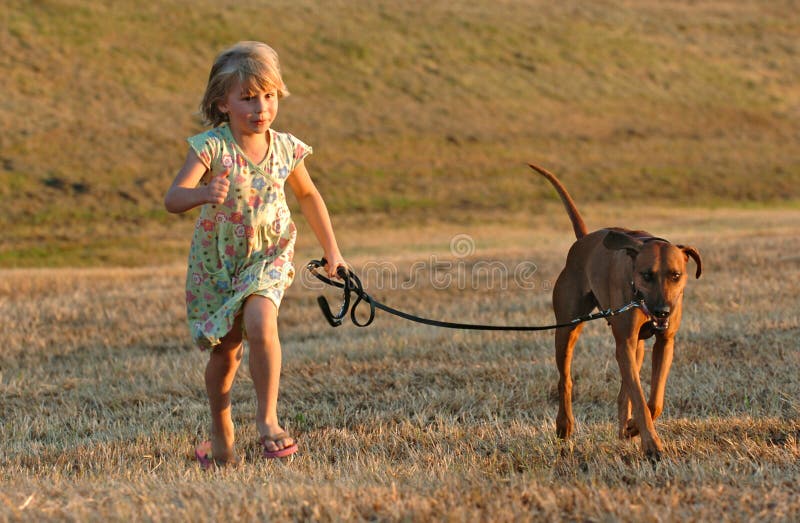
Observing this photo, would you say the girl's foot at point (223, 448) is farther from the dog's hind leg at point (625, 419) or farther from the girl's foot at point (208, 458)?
the dog's hind leg at point (625, 419)

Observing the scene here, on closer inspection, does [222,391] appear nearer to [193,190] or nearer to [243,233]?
[243,233]

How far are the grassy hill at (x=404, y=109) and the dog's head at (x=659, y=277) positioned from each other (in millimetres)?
Result: 16552

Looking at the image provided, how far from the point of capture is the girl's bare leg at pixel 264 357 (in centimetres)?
478

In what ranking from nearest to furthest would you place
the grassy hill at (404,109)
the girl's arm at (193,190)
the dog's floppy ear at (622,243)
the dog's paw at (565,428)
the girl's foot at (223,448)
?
1. the girl's arm at (193,190)
2. the dog's floppy ear at (622,243)
3. the girl's foot at (223,448)
4. the dog's paw at (565,428)
5. the grassy hill at (404,109)

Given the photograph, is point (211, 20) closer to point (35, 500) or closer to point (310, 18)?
point (310, 18)

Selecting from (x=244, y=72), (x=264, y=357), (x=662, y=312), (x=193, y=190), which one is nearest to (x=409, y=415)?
(x=264, y=357)

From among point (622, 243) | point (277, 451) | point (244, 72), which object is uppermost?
point (244, 72)

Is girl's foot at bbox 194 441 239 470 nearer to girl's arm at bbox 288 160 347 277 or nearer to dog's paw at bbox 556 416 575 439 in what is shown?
girl's arm at bbox 288 160 347 277

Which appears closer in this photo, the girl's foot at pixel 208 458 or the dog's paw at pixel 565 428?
the girl's foot at pixel 208 458

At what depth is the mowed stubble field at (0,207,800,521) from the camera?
371 centimetres

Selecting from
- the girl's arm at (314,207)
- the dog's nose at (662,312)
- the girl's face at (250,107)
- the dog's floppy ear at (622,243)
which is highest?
the girl's face at (250,107)

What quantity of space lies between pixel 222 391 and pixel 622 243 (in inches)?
86.7

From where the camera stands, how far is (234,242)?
16.1 ft

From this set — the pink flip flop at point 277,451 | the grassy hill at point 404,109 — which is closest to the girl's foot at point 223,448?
the pink flip flop at point 277,451
